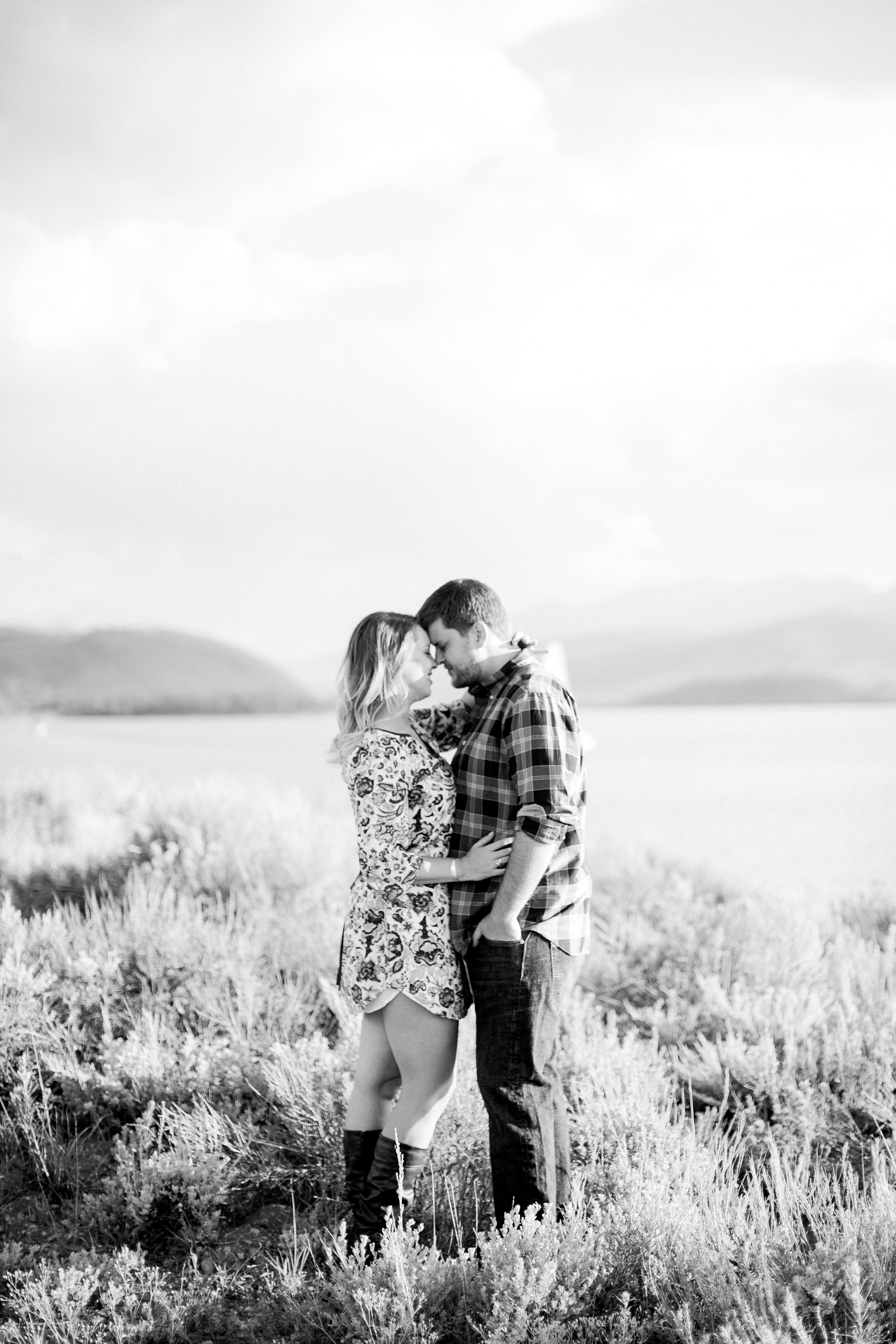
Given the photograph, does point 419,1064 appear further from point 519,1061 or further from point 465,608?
point 465,608

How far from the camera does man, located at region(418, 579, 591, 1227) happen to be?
2.79 m

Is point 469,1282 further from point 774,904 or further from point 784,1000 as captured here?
point 774,904

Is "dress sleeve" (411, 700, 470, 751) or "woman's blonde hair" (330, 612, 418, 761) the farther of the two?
"dress sleeve" (411, 700, 470, 751)

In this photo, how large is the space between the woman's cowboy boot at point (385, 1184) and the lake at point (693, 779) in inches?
158

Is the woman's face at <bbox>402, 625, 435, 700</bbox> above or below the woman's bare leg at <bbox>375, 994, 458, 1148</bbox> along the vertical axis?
above

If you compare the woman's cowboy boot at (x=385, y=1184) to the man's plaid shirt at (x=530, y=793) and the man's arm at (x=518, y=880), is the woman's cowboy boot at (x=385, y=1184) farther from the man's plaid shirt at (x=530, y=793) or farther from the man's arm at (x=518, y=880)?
the man's arm at (x=518, y=880)

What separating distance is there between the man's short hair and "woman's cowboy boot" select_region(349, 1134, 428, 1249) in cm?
154

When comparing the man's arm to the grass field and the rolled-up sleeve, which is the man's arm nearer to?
the rolled-up sleeve

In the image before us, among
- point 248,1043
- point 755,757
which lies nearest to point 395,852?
point 248,1043

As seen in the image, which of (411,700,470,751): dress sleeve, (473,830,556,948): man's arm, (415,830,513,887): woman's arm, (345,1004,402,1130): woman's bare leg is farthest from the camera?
(411,700,470,751): dress sleeve

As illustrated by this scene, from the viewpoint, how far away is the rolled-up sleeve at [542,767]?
276 centimetres

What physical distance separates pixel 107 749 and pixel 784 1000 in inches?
509

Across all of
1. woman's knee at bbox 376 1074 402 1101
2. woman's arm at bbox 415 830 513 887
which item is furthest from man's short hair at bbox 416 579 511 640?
woman's knee at bbox 376 1074 402 1101

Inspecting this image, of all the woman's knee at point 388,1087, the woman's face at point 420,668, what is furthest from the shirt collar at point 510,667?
the woman's knee at point 388,1087
